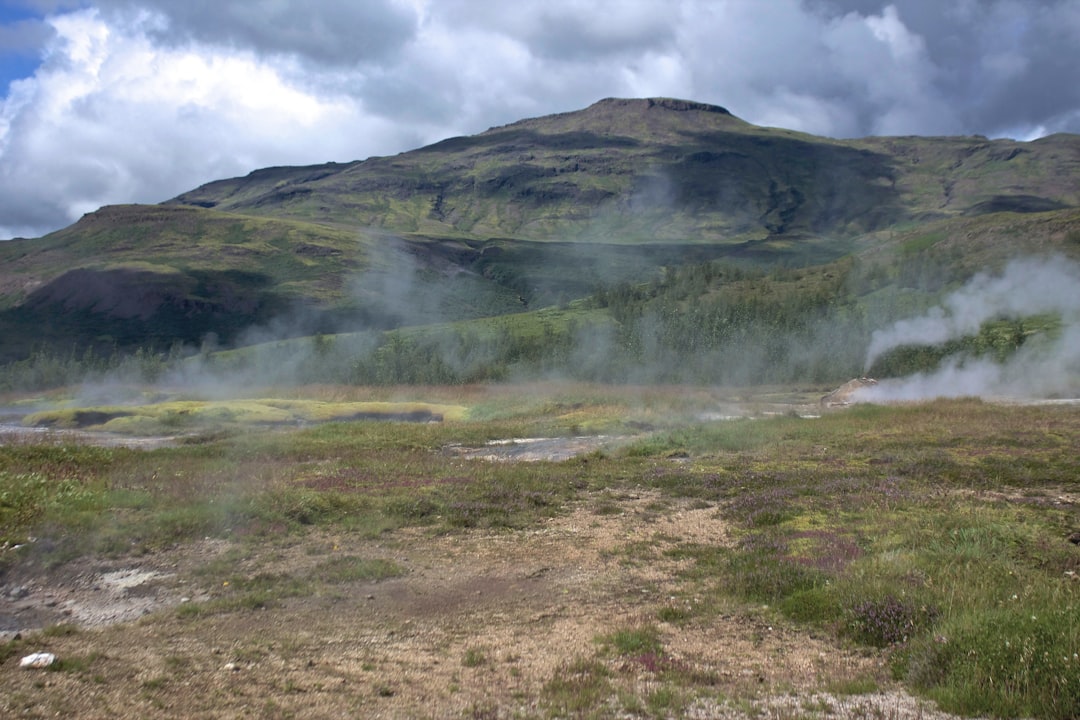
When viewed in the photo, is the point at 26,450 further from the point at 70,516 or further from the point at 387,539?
the point at 387,539

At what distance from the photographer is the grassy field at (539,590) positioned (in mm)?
8125

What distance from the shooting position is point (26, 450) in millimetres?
23531

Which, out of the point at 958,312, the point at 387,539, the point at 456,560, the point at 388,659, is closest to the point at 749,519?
the point at 456,560

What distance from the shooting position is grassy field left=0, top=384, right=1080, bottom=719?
812 centimetres

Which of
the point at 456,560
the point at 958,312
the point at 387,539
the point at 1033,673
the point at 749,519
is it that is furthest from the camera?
the point at 958,312

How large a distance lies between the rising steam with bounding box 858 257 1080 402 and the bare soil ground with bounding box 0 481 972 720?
162ft

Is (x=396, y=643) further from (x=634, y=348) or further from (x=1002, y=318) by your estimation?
(x=634, y=348)

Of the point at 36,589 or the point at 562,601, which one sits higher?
the point at 36,589

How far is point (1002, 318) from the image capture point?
6681 centimetres

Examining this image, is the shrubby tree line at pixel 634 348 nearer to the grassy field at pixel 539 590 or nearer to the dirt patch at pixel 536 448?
the dirt patch at pixel 536 448

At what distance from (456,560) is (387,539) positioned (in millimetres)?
2303

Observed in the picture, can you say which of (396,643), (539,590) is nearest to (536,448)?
(539,590)

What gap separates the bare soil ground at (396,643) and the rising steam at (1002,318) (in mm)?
49305

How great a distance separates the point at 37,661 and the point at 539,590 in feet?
24.0
